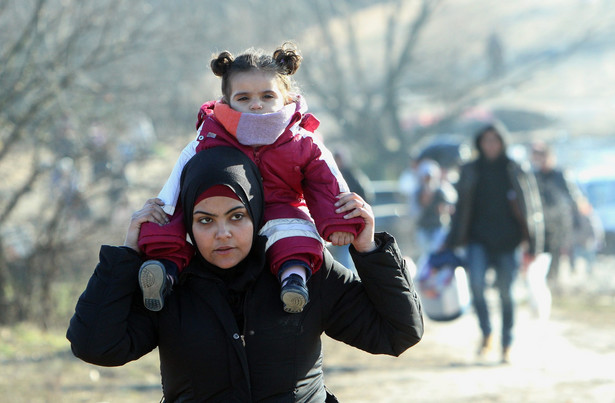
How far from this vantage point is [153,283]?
2.50m

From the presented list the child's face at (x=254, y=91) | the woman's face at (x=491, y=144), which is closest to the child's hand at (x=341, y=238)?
the child's face at (x=254, y=91)

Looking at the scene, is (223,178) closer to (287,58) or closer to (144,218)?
(144,218)

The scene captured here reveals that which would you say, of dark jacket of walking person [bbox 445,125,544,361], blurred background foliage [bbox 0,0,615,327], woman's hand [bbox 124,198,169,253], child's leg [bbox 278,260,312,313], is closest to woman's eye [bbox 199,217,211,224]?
woman's hand [bbox 124,198,169,253]

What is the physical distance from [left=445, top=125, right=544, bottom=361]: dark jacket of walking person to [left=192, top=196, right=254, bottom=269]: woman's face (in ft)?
17.6

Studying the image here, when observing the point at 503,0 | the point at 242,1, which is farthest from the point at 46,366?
the point at 503,0

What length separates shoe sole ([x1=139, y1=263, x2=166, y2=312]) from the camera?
8.20 feet

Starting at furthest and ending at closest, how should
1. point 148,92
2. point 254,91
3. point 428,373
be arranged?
point 148,92 → point 428,373 → point 254,91

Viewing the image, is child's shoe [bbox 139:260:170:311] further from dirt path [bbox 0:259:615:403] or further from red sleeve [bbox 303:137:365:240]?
dirt path [bbox 0:259:615:403]

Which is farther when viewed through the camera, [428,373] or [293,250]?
[428,373]

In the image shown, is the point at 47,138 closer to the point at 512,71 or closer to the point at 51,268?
the point at 51,268

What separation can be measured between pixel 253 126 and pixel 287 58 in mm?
305

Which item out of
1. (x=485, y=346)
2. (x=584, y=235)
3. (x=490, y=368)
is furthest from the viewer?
(x=584, y=235)

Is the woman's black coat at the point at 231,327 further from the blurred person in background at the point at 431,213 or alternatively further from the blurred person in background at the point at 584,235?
the blurred person in background at the point at 584,235

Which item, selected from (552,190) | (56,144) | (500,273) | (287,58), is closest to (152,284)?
(287,58)
